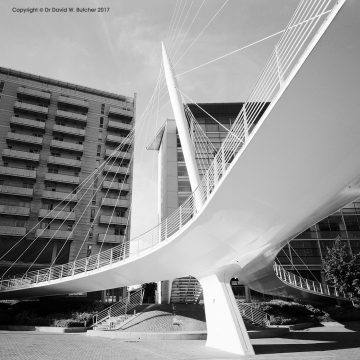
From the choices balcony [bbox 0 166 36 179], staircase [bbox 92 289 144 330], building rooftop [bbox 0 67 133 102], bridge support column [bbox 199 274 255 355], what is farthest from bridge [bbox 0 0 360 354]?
building rooftop [bbox 0 67 133 102]

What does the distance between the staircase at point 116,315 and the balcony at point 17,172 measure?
2991 centimetres

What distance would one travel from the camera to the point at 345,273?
23.4 meters

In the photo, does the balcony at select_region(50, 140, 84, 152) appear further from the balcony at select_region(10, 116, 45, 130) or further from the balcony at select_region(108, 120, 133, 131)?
the balcony at select_region(108, 120, 133, 131)

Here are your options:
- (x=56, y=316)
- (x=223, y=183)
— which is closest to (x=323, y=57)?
(x=223, y=183)

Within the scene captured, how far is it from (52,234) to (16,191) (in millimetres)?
8414

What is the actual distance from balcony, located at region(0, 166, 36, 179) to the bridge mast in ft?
128

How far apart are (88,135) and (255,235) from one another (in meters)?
50.0

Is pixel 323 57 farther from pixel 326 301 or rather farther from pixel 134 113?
pixel 134 113

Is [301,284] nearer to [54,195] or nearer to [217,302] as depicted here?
[217,302]

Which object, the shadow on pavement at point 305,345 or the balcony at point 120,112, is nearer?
the shadow on pavement at point 305,345

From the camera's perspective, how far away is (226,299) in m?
14.0

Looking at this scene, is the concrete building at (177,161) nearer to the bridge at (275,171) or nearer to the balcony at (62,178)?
the balcony at (62,178)

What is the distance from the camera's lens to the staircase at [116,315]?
883 inches

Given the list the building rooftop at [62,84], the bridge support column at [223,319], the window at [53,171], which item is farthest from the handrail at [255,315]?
the building rooftop at [62,84]
